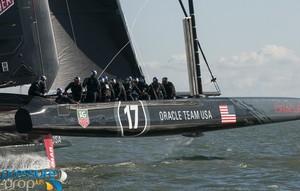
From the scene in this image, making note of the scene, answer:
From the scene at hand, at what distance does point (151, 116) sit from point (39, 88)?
2259mm

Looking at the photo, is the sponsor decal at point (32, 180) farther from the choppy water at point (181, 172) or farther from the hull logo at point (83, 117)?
the hull logo at point (83, 117)

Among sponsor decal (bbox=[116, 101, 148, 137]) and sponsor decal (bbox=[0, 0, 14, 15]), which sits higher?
sponsor decal (bbox=[0, 0, 14, 15])

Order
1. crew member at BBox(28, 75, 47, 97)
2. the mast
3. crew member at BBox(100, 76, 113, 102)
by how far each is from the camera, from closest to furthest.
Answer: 1. crew member at BBox(28, 75, 47, 97)
2. crew member at BBox(100, 76, 113, 102)
3. the mast

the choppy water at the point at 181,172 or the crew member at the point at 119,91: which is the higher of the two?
the crew member at the point at 119,91

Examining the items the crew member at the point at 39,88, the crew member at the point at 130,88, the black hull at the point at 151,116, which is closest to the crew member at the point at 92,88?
the black hull at the point at 151,116

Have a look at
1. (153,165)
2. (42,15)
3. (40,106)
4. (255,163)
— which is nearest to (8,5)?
(42,15)

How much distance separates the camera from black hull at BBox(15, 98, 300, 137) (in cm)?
1141

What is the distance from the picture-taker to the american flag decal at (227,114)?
43.7ft

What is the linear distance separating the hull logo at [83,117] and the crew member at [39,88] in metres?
1.07

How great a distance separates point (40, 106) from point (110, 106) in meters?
1.35

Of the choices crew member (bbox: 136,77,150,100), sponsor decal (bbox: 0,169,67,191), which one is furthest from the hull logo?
crew member (bbox: 136,77,150,100)

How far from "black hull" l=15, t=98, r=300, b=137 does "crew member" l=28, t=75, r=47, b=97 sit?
23.3 inches

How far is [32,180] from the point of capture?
40.1ft

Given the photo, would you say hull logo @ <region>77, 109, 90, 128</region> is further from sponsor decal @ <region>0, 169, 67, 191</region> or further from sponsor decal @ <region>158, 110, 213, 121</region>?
sponsor decal @ <region>158, 110, 213, 121</region>
